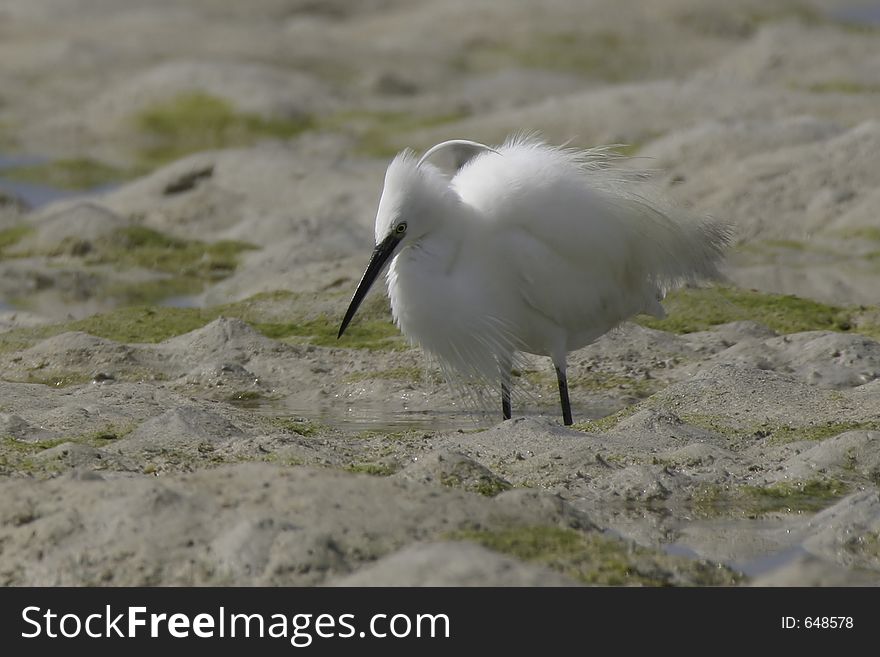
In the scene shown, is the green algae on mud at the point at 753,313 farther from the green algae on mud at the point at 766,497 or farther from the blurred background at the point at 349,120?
the green algae on mud at the point at 766,497

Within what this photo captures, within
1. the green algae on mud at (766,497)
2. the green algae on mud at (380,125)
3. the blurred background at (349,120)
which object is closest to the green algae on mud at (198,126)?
the blurred background at (349,120)

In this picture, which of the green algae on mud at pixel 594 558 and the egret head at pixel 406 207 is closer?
the green algae on mud at pixel 594 558

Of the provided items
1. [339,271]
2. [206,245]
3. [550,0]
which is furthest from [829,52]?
[339,271]

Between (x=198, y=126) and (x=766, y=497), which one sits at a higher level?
(x=198, y=126)

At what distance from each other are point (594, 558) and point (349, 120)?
22059 mm

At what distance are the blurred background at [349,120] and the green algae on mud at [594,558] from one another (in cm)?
769

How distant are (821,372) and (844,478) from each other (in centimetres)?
269

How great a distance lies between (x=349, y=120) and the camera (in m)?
26.7

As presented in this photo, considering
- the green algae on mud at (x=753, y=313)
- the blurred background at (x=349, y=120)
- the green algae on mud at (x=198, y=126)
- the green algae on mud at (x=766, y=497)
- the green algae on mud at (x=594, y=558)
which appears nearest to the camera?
the green algae on mud at (x=594, y=558)

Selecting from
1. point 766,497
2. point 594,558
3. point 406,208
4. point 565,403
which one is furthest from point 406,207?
point 594,558

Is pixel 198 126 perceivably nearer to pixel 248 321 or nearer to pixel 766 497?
pixel 248 321

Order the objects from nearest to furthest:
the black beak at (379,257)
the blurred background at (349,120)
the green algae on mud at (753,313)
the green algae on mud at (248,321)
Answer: the black beak at (379,257) < the green algae on mud at (248,321) < the green algae on mud at (753,313) < the blurred background at (349,120)

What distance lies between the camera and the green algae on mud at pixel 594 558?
202 inches

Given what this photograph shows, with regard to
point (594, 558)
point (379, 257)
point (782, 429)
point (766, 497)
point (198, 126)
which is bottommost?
point (594, 558)
